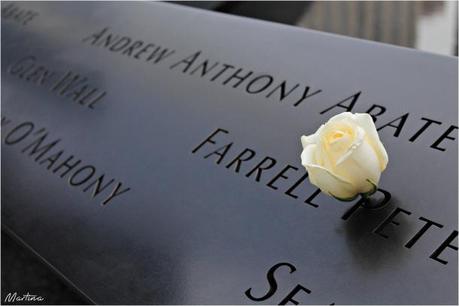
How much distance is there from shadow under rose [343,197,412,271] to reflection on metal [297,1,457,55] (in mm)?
1208

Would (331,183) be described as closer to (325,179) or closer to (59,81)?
(325,179)

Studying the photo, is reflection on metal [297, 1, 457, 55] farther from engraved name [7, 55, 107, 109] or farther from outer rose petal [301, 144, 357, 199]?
outer rose petal [301, 144, 357, 199]

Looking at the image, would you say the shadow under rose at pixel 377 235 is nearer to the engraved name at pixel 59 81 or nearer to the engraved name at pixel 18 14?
the engraved name at pixel 59 81

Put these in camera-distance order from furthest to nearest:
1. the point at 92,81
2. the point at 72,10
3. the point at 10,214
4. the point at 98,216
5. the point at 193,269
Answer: the point at 72,10
the point at 92,81
the point at 10,214
the point at 98,216
the point at 193,269

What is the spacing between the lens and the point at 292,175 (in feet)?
2.94

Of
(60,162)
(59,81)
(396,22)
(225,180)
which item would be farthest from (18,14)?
(396,22)

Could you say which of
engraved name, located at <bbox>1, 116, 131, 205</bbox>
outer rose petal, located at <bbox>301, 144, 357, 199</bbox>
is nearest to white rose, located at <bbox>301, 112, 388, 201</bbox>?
outer rose petal, located at <bbox>301, 144, 357, 199</bbox>

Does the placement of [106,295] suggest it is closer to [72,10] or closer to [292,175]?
[292,175]

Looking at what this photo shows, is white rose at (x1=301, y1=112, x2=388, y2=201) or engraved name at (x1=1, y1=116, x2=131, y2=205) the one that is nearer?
white rose at (x1=301, y1=112, x2=388, y2=201)

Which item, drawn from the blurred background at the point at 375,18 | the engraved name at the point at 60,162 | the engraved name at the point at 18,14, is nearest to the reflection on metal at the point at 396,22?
the blurred background at the point at 375,18

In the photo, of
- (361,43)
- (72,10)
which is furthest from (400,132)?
(72,10)

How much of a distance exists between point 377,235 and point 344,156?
0.12 metres

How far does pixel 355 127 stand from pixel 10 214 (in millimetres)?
601

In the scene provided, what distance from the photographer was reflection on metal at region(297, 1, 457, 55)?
6.62 ft
